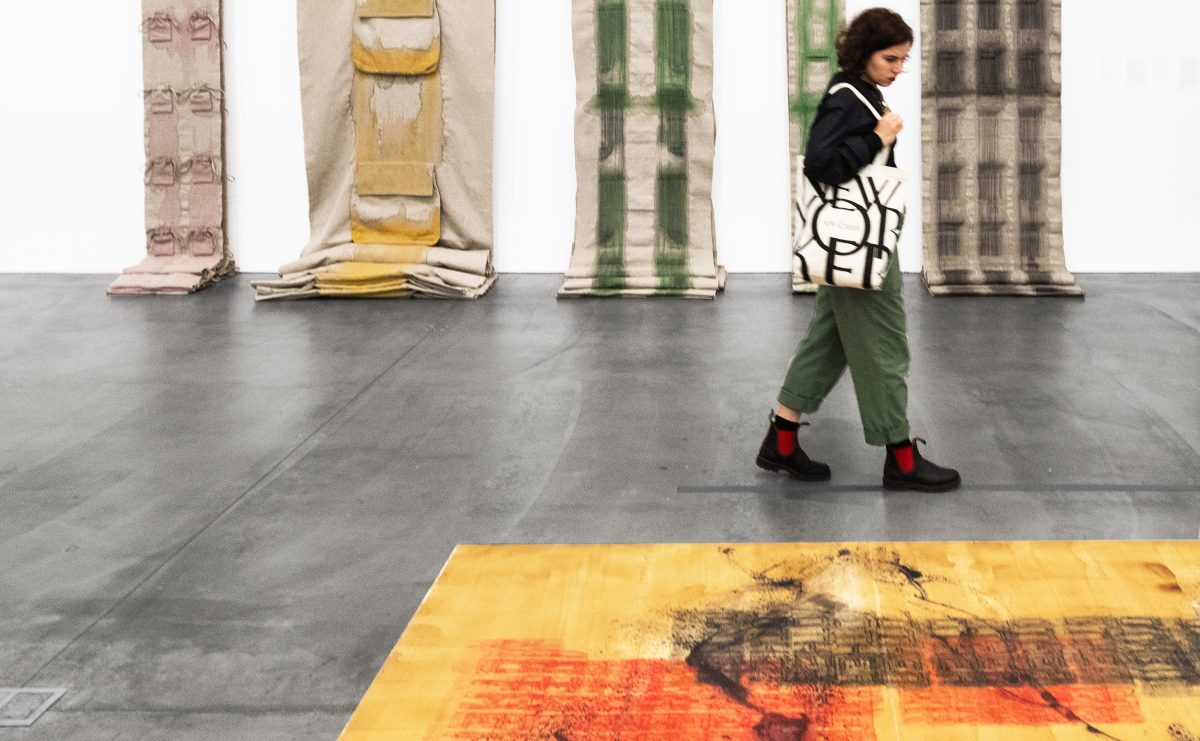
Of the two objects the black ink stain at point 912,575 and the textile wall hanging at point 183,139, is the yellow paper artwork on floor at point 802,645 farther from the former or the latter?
the textile wall hanging at point 183,139

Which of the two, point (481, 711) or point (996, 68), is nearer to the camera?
point (481, 711)

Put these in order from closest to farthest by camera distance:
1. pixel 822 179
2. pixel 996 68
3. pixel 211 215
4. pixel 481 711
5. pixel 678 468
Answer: pixel 481 711
pixel 822 179
pixel 678 468
pixel 996 68
pixel 211 215

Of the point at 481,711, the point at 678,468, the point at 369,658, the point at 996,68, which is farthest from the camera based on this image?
the point at 996,68

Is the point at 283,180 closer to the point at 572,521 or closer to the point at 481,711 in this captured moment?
the point at 572,521

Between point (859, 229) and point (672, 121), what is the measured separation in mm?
3535

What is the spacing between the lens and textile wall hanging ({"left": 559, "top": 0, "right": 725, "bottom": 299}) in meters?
7.12

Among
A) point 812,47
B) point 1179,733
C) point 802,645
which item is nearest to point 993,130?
point 812,47

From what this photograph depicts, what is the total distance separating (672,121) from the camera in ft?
23.4

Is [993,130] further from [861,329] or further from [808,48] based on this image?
[861,329]

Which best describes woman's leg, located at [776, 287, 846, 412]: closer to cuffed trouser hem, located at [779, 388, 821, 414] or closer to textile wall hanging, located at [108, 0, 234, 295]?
cuffed trouser hem, located at [779, 388, 821, 414]

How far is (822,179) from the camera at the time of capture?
3.75 metres

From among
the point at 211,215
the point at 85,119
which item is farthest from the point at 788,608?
the point at 85,119

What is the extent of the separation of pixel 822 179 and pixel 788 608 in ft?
4.07

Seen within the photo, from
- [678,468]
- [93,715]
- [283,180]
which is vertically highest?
[283,180]
